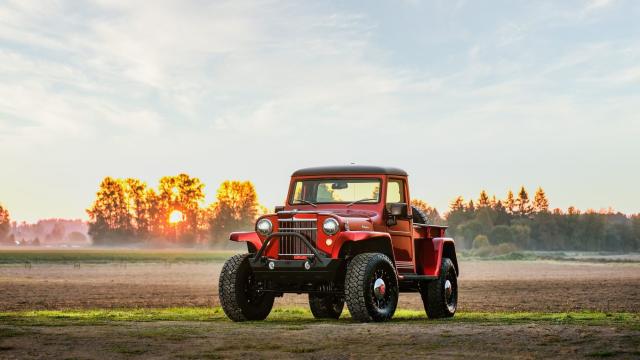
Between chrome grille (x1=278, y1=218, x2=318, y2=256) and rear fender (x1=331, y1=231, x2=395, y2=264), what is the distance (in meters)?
0.53

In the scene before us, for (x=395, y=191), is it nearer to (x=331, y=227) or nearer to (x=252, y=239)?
(x=331, y=227)

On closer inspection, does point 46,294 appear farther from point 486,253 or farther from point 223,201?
point 223,201

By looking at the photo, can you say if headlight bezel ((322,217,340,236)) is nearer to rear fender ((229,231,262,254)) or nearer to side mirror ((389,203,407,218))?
rear fender ((229,231,262,254))

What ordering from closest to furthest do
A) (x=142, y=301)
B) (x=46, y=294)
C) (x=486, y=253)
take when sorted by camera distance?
(x=142, y=301)
(x=46, y=294)
(x=486, y=253)

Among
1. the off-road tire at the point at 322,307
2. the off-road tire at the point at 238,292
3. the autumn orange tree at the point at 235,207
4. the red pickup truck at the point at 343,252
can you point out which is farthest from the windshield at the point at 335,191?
the autumn orange tree at the point at 235,207

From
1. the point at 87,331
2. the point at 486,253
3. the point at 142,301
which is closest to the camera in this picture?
the point at 87,331

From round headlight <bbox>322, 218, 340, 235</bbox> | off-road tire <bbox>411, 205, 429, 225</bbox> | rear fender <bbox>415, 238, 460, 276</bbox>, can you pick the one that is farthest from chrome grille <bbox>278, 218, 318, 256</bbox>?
off-road tire <bbox>411, 205, 429, 225</bbox>

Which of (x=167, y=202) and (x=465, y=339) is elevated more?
(x=167, y=202)

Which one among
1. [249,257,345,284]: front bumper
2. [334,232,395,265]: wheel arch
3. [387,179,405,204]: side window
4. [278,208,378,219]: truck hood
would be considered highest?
[387,179,405,204]: side window

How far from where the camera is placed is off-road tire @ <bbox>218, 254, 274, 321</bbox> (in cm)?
1669

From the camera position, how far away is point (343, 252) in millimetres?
15969

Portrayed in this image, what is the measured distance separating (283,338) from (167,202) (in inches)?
7215

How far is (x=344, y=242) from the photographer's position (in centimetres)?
1575

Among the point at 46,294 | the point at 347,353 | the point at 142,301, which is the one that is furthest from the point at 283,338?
the point at 46,294
